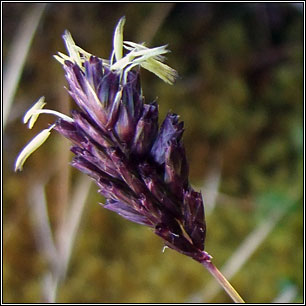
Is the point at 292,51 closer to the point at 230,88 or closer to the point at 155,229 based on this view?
the point at 230,88

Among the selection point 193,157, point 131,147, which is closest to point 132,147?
point 131,147

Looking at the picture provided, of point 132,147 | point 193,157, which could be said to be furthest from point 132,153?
point 193,157

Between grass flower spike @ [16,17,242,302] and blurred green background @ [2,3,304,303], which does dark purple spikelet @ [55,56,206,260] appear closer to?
grass flower spike @ [16,17,242,302]

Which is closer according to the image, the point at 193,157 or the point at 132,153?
the point at 132,153

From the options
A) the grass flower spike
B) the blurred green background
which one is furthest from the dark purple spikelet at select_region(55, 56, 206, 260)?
the blurred green background

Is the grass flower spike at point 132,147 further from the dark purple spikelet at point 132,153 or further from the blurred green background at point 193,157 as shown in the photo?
the blurred green background at point 193,157

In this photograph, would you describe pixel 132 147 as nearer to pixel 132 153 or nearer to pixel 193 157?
pixel 132 153
